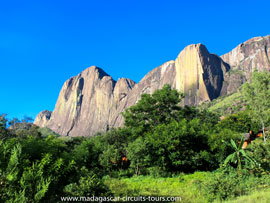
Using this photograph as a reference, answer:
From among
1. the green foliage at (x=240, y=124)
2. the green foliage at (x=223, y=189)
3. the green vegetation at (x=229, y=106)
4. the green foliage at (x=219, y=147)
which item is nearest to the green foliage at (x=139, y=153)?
the green foliage at (x=219, y=147)

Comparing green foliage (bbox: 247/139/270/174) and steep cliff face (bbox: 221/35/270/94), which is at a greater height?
steep cliff face (bbox: 221/35/270/94)

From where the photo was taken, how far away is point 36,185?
22.6 ft

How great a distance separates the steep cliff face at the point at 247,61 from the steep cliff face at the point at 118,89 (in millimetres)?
6394

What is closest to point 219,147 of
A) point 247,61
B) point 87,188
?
point 87,188

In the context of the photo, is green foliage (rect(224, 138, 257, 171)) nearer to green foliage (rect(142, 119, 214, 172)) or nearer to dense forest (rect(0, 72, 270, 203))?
dense forest (rect(0, 72, 270, 203))

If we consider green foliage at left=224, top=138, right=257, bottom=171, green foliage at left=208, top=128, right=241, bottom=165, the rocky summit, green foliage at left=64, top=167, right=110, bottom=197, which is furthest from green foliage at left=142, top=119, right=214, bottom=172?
the rocky summit

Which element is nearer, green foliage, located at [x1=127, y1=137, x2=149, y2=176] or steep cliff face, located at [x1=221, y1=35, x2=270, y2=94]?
green foliage, located at [x1=127, y1=137, x2=149, y2=176]

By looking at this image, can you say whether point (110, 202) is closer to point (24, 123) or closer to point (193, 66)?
point (24, 123)

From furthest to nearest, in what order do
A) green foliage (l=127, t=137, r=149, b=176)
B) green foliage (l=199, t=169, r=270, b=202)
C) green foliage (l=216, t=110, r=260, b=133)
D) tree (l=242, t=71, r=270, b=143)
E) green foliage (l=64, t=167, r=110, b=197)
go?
green foliage (l=216, t=110, r=260, b=133) < tree (l=242, t=71, r=270, b=143) < green foliage (l=127, t=137, r=149, b=176) < green foliage (l=199, t=169, r=270, b=202) < green foliage (l=64, t=167, r=110, b=197)

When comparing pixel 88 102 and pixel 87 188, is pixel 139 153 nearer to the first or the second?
pixel 87 188

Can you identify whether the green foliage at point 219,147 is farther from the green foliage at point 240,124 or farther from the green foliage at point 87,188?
the green foliage at point 240,124

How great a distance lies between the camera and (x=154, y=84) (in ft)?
509

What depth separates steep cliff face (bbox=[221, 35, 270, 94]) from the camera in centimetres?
13075

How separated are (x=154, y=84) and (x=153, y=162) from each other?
137856 millimetres
